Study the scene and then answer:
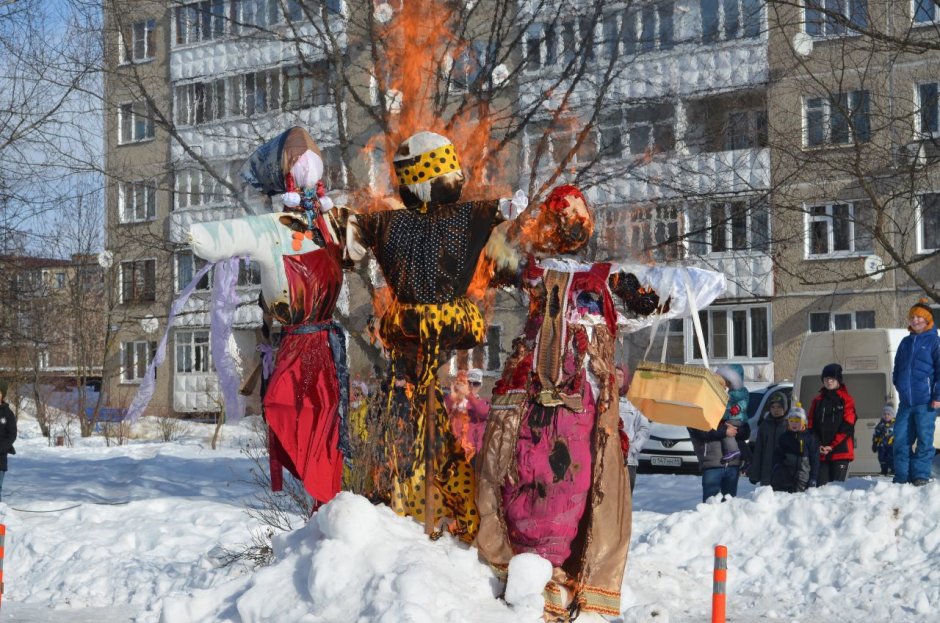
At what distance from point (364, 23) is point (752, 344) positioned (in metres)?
17.2

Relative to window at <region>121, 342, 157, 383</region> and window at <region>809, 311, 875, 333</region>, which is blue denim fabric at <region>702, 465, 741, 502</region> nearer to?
window at <region>809, 311, 875, 333</region>

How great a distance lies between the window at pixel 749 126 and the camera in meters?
13.1

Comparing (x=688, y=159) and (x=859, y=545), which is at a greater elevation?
(x=688, y=159)

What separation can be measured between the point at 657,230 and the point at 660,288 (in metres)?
7.29

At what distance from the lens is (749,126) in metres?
13.8

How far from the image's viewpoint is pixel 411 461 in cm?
618

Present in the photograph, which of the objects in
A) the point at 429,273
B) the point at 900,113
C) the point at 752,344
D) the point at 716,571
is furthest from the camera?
the point at 752,344

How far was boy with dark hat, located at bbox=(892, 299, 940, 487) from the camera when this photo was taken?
434 inches

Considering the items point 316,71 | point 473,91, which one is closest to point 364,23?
point 316,71

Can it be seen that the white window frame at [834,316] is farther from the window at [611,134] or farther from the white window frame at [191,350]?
the white window frame at [191,350]

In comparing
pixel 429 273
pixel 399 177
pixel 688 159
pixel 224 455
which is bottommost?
pixel 224 455

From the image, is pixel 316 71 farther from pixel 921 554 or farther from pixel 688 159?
pixel 921 554

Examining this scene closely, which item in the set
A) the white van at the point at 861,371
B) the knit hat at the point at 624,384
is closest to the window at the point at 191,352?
the white van at the point at 861,371

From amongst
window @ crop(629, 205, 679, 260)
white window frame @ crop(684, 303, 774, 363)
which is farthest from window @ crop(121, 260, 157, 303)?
window @ crop(629, 205, 679, 260)
